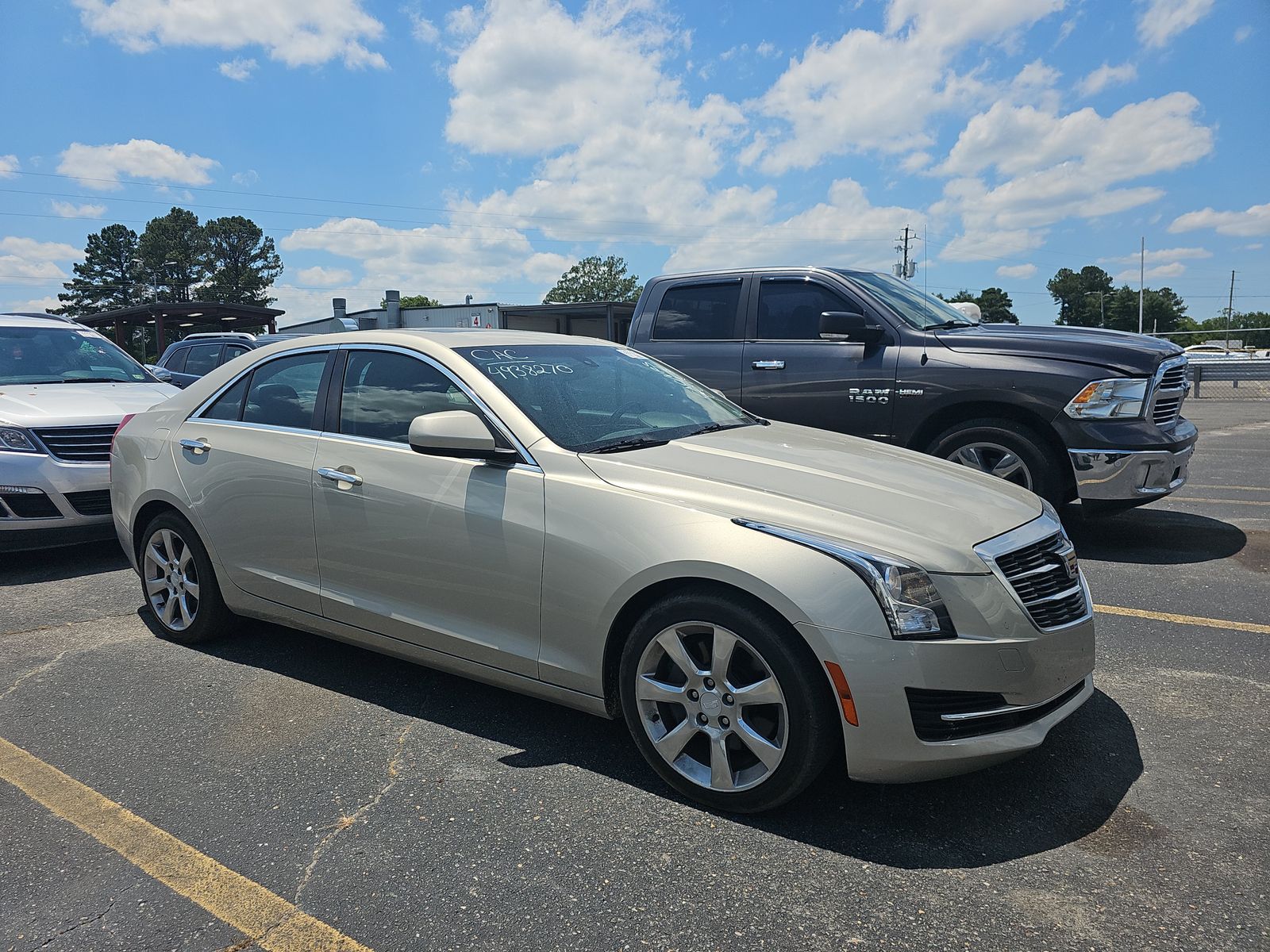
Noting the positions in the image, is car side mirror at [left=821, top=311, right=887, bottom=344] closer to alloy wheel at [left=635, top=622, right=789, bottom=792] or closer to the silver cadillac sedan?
the silver cadillac sedan

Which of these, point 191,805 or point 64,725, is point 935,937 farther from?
point 64,725

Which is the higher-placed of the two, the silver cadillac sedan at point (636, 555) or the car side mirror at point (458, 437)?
the car side mirror at point (458, 437)

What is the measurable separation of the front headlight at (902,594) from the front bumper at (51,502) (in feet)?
18.3

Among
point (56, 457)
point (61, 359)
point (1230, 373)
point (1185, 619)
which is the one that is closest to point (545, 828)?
point (1185, 619)

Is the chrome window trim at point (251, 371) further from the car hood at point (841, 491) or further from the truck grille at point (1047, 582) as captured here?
the truck grille at point (1047, 582)

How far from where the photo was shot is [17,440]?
6051 millimetres

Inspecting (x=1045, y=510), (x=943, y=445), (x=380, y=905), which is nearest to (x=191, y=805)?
(x=380, y=905)

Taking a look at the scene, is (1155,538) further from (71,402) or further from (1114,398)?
(71,402)

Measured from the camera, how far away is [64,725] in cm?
360

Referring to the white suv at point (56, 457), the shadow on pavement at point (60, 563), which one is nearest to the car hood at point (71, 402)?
the white suv at point (56, 457)

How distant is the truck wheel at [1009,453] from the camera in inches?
229

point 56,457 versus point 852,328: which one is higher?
point 852,328

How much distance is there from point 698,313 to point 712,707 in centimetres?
→ 501

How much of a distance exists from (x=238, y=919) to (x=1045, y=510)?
9.52 ft
